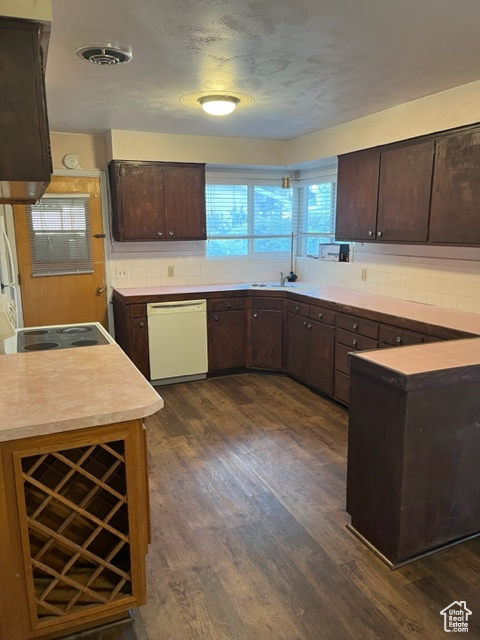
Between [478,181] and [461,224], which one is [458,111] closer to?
[478,181]

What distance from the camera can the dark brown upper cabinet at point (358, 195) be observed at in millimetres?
3721

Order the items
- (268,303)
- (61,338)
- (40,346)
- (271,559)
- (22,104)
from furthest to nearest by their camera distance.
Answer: (268,303) < (61,338) < (40,346) < (271,559) < (22,104)

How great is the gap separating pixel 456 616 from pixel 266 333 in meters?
3.10

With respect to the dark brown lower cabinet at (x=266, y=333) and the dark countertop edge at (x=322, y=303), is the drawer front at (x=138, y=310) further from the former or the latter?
the dark brown lower cabinet at (x=266, y=333)

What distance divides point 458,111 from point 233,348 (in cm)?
279

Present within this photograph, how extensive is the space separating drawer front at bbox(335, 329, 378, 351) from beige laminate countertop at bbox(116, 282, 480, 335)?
23 centimetres

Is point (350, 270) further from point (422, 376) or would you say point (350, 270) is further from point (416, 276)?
point (422, 376)

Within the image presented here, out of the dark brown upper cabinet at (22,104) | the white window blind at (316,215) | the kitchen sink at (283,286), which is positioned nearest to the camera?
the dark brown upper cabinet at (22,104)

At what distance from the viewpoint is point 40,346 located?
2.62 meters

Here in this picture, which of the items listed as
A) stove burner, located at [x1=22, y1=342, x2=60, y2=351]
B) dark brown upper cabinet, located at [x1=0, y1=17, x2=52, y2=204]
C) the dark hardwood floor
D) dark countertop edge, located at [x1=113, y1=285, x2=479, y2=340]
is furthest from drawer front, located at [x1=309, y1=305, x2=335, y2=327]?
dark brown upper cabinet, located at [x1=0, y1=17, x2=52, y2=204]

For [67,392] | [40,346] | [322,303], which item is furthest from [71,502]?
[322,303]

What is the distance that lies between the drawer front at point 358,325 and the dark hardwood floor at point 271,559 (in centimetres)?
77

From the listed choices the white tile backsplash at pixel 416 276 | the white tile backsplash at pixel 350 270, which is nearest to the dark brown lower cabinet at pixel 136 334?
the white tile backsplash at pixel 350 270

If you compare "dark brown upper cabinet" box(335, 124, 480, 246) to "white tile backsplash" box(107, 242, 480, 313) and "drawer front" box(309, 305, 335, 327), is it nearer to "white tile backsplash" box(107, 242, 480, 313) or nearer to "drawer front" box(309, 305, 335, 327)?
"white tile backsplash" box(107, 242, 480, 313)
